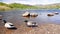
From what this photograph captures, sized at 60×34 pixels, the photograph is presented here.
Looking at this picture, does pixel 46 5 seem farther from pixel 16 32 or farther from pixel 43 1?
pixel 16 32

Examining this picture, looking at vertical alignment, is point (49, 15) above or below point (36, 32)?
below

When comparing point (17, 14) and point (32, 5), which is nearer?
point (32, 5)

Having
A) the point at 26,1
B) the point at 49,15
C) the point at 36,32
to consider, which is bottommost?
the point at 49,15

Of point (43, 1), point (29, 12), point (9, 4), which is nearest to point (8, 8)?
point (9, 4)

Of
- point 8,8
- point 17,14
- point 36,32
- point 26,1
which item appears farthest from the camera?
point 17,14

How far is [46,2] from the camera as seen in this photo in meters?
4.35

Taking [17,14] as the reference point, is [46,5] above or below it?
above

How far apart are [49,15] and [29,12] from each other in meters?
0.79

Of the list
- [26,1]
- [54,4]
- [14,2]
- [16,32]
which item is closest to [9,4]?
[14,2]

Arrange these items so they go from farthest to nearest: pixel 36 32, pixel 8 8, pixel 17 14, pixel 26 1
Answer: pixel 17 14 < pixel 8 8 < pixel 26 1 < pixel 36 32

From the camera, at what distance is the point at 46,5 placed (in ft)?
14.4

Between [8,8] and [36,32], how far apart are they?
2061 mm

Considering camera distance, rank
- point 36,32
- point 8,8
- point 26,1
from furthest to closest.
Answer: point 8,8, point 26,1, point 36,32

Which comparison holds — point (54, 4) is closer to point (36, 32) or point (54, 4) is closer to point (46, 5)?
point (46, 5)
